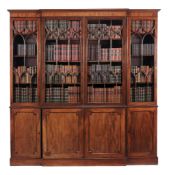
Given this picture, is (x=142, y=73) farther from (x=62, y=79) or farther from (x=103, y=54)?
(x=62, y=79)

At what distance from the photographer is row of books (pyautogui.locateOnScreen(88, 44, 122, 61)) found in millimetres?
7762


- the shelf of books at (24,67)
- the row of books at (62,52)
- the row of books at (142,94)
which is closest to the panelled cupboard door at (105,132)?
the row of books at (142,94)

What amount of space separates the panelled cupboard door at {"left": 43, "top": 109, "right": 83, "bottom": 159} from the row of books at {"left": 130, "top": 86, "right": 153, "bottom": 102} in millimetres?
1065

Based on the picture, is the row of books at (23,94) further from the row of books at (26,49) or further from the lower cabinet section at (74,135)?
the row of books at (26,49)

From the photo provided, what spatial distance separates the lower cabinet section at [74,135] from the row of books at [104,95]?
0.18 meters

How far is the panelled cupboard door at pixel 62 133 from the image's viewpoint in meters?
7.73

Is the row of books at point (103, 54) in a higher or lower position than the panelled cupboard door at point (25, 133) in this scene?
higher

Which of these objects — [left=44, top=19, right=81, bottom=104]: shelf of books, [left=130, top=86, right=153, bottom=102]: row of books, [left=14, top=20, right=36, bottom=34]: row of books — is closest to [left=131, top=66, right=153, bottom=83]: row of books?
[left=130, top=86, right=153, bottom=102]: row of books

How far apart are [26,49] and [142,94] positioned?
235 centimetres

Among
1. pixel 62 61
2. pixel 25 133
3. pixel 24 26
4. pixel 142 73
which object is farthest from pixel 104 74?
pixel 25 133

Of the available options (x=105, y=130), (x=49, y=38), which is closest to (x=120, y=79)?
(x=105, y=130)

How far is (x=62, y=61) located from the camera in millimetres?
7801

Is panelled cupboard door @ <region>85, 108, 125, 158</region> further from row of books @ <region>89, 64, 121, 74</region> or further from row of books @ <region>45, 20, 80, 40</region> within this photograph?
row of books @ <region>45, 20, 80, 40</region>

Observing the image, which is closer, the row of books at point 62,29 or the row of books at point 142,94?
the row of books at point 62,29
